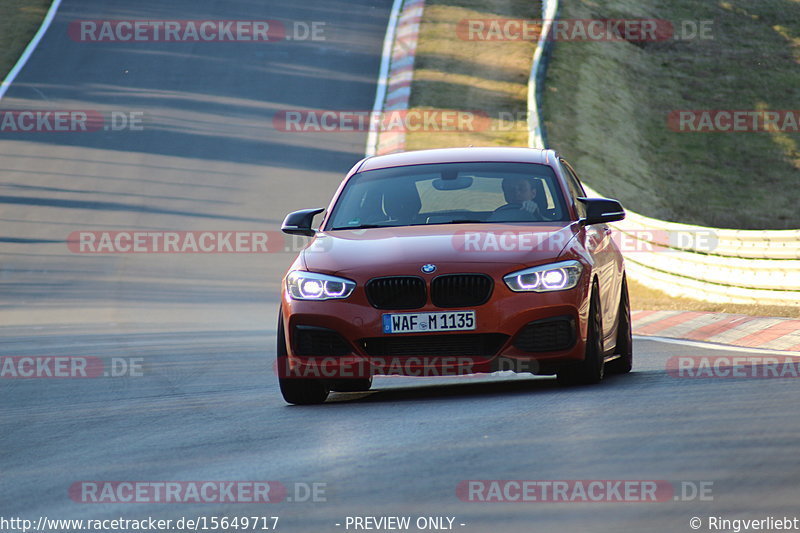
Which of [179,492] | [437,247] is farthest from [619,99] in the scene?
[179,492]

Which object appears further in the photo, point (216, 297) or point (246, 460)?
point (216, 297)

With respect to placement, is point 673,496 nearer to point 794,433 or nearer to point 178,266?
point 794,433

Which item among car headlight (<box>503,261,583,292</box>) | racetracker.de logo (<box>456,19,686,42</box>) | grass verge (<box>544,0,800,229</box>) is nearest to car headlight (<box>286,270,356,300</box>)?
car headlight (<box>503,261,583,292</box>)

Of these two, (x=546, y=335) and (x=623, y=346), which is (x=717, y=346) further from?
(x=546, y=335)

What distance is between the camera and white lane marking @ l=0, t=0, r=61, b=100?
104 feet

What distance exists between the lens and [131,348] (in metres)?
14.0

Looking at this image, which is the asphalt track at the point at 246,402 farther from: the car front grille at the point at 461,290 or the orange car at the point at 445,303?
the car front grille at the point at 461,290

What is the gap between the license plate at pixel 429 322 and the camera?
341 inches

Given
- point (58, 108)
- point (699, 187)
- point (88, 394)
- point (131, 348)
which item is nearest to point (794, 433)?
point (88, 394)

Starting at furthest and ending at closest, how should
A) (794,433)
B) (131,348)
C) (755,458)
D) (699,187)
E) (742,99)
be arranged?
(742,99) → (699,187) → (131,348) → (794,433) → (755,458)

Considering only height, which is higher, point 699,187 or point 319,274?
point 319,274

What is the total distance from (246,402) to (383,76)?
23187 millimetres

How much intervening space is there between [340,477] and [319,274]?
9.46 ft

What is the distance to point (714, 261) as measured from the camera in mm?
15852
